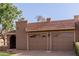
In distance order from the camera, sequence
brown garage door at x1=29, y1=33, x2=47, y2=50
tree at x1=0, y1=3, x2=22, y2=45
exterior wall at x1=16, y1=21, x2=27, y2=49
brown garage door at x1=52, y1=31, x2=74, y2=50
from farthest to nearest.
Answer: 1. tree at x1=0, y1=3, x2=22, y2=45
2. exterior wall at x1=16, y1=21, x2=27, y2=49
3. brown garage door at x1=29, y1=33, x2=47, y2=50
4. brown garage door at x1=52, y1=31, x2=74, y2=50

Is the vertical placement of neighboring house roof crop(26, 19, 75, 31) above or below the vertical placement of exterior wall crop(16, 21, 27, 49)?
above

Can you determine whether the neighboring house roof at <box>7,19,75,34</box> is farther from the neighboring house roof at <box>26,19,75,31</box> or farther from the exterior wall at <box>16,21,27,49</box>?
the exterior wall at <box>16,21,27,49</box>

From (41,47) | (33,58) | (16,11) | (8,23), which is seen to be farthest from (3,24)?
(33,58)

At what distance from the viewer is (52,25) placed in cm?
2083

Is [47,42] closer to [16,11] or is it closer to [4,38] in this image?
[16,11]

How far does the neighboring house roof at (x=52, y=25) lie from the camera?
19.8 meters

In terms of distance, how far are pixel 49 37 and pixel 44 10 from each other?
164 inches

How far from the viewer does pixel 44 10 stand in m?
23.5

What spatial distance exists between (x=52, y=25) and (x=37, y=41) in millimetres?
2040

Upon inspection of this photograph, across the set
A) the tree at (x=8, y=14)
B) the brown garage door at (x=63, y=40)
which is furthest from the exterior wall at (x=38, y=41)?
the tree at (x=8, y=14)

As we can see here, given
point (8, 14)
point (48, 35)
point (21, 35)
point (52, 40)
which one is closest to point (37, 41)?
point (48, 35)

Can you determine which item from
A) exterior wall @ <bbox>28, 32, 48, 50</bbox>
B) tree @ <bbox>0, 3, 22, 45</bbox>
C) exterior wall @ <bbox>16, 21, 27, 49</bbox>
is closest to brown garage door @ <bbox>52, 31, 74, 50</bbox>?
exterior wall @ <bbox>28, 32, 48, 50</bbox>

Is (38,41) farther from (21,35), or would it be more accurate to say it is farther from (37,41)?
(21,35)

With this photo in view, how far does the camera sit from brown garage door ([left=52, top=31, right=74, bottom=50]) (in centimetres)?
1942
